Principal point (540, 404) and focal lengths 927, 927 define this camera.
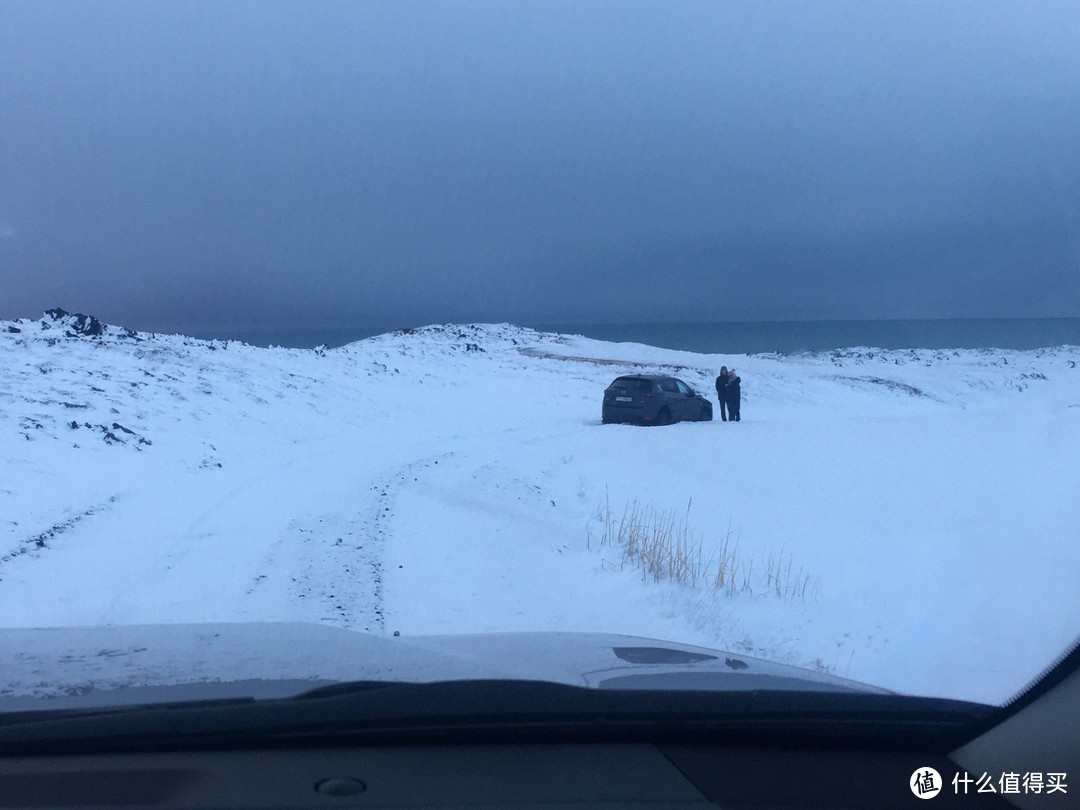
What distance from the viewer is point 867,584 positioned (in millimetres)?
A: 8328

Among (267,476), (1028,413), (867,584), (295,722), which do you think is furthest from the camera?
(1028,413)

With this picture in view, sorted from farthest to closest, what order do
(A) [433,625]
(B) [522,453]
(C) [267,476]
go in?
(B) [522,453] < (C) [267,476] < (A) [433,625]

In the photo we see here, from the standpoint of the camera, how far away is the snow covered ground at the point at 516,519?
7.21 metres

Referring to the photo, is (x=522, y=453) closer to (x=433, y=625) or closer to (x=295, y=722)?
(x=433, y=625)

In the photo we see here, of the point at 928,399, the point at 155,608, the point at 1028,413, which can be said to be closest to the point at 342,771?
the point at 155,608

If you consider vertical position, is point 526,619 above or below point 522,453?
below

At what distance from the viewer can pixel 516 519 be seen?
11.4 m

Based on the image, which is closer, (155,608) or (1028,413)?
(155,608)

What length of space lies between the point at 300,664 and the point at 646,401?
19373 mm

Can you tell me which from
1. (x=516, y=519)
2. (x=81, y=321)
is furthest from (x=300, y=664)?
(x=81, y=321)

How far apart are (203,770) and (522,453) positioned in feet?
46.1

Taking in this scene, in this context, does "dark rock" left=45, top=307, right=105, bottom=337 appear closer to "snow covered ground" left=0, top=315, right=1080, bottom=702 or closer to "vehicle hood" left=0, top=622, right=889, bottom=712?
"snow covered ground" left=0, top=315, right=1080, bottom=702

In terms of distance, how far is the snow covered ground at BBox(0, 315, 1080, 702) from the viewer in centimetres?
721

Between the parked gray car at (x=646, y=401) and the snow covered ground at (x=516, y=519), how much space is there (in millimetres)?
1078
